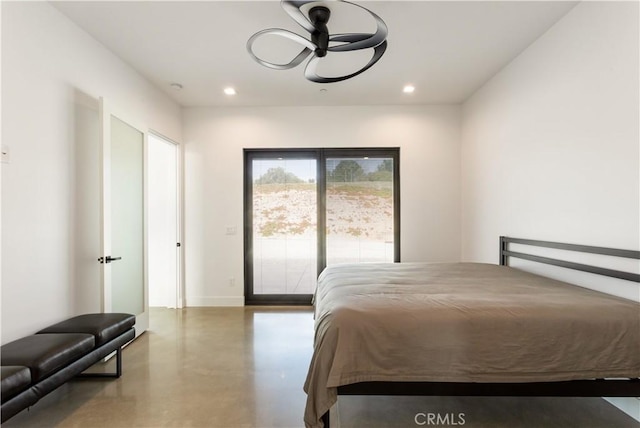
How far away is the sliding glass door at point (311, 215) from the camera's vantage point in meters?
4.34

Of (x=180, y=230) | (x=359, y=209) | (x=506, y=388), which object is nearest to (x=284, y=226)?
(x=359, y=209)

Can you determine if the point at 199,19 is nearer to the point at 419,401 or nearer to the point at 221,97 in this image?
the point at 221,97

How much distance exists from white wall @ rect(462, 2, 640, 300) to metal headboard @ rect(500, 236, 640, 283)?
56 millimetres

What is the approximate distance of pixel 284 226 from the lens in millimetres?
4348

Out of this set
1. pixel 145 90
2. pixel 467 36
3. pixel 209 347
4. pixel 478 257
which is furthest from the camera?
pixel 478 257

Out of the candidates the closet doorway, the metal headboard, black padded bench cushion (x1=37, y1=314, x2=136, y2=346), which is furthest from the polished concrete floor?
the closet doorway

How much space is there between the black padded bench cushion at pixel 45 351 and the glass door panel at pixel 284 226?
2482 mm

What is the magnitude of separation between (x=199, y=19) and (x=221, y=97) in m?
1.61

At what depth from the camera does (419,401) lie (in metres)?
2.06

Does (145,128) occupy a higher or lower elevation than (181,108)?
lower

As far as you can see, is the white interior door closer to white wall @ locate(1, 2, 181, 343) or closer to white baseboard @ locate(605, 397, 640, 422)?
white wall @ locate(1, 2, 181, 343)

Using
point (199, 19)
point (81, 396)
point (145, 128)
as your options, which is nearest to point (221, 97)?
point (145, 128)

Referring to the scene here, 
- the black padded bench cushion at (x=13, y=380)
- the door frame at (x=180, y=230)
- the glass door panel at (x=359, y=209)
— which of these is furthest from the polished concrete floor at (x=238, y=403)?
the glass door panel at (x=359, y=209)

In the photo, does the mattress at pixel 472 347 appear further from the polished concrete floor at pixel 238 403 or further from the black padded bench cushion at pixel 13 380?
the black padded bench cushion at pixel 13 380
